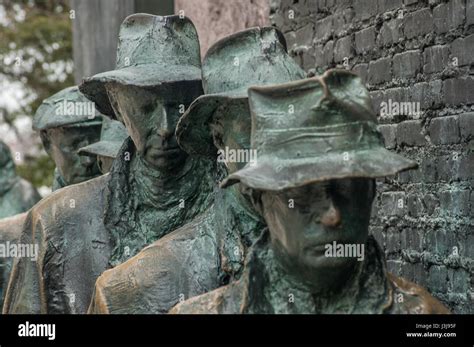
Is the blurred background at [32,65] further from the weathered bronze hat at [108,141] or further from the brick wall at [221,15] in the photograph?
the weathered bronze hat at [108,141]

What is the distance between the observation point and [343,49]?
9.88m

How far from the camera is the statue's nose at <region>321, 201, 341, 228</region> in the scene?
452 centimetres

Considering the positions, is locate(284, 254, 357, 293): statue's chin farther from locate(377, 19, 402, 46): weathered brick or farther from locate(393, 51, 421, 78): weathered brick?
locate(377, 19, 402, 46): weathered brick

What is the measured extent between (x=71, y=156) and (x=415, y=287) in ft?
16.5

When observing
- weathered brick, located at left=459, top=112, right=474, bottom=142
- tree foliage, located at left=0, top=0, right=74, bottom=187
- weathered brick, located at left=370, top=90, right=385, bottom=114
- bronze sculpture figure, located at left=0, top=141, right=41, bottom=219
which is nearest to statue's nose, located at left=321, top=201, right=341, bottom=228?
weathered brick, located at left=459, top=112, right=474, bottom=142

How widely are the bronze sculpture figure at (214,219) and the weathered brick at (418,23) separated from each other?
8.11 ft

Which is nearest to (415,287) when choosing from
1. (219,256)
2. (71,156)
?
(219,256)

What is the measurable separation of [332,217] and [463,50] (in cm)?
354

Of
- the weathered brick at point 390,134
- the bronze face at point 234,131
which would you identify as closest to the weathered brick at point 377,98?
the weathered brick at point 390,134

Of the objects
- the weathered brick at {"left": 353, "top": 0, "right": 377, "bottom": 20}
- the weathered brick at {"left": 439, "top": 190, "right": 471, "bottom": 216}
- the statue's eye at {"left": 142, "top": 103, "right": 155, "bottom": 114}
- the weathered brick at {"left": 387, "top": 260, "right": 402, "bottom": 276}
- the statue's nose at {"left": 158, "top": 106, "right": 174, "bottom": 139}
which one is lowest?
the weathered brick at {"left": 387, "top": 260, "right": 402, "bottom": 276}

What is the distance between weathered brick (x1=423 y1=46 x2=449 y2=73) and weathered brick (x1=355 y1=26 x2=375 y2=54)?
37.2 inches

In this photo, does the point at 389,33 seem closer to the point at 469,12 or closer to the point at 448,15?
the point at 448,15

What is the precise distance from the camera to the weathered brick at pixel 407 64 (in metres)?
8.57

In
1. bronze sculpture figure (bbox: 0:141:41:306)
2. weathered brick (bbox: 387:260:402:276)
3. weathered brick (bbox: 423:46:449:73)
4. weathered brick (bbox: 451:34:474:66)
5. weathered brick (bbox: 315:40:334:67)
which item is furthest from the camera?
bronze sculpture figure (bbox: 0:141:41:306)
